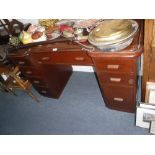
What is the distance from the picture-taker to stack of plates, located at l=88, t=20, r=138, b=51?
1332mm

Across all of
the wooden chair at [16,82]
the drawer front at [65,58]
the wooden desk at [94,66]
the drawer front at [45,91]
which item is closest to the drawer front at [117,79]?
the wooden desk at [94,66]

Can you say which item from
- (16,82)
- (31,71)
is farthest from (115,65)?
(16,82)

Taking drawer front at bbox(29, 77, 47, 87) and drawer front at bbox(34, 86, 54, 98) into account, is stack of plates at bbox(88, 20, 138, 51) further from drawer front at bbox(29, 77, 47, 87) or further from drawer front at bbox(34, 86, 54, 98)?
drawer front at bbox(34, 86, 54, 98)

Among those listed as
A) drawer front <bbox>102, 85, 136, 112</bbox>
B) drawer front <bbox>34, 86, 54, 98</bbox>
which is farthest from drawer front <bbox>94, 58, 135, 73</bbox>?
drawer front <bbox>34, 86, 54, 98</bbox>

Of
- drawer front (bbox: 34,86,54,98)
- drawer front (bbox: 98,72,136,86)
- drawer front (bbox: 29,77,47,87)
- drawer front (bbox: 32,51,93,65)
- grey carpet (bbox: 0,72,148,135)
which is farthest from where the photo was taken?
drawer front (bbox: 34,86,54,98)

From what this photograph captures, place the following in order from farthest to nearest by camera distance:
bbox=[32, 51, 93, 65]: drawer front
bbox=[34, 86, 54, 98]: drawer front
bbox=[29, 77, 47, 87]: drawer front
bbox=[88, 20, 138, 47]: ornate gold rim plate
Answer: bbox=[34, 86, 54, 98]: drawer front
bbox=[29, 77, 47, 87]: drawer front
bbox=[32, 51, 93, 65]: drawer front
bbox=[88, 20, 138, 47]: ornate gold rim plate

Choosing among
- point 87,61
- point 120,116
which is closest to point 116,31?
point 87,61

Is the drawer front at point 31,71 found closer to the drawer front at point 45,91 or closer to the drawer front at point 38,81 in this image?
the drawer front at point 38,81

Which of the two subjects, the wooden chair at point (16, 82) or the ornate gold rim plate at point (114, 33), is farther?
the wooden chair at point (16, 82)

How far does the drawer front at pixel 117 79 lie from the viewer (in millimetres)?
1546

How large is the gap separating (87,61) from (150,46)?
573 millimetres

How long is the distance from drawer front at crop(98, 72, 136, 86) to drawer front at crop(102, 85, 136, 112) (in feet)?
0.20

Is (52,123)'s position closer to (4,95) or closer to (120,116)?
(120,116)
